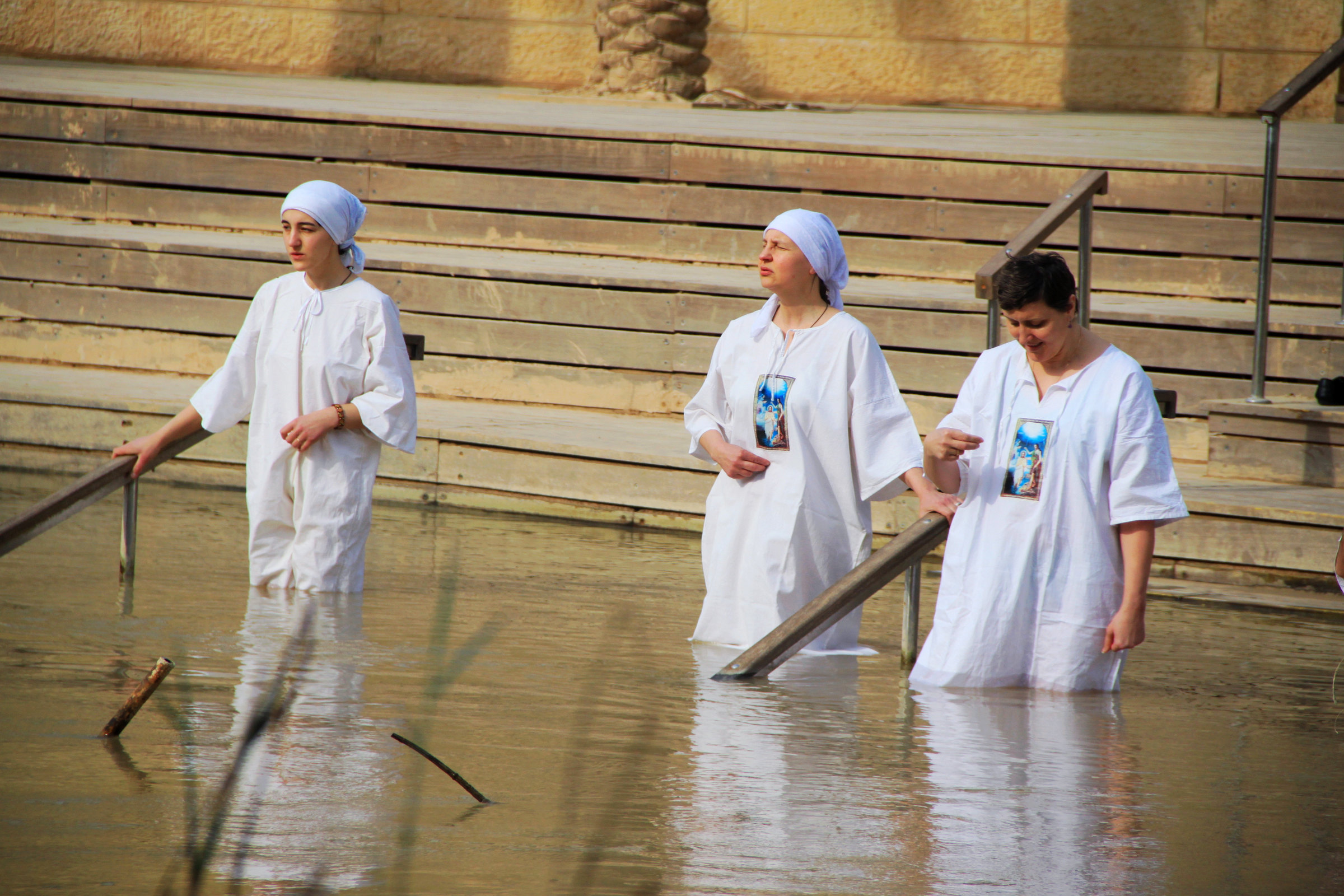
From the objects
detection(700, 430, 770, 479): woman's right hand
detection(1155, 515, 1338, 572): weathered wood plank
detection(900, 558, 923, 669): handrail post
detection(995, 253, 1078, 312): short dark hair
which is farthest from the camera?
detection(1155, 515, 1338, 572): weathered wood plank

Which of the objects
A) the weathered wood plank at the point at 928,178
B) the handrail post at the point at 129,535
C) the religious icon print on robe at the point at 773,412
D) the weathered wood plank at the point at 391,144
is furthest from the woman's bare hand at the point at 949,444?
the weathered wood plank at the point at 391,144

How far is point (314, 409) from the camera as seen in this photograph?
5340mm

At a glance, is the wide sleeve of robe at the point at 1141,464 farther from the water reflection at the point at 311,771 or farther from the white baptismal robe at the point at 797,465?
the water reflection at the point at 311,771

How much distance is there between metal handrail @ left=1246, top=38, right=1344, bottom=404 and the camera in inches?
247

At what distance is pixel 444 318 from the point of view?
8.24m

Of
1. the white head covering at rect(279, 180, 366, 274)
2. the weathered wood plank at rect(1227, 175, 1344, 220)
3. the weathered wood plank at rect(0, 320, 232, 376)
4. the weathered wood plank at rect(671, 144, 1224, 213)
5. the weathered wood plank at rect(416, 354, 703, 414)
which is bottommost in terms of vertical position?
the weathered wood plank at rect(416, 354, 703, 414)

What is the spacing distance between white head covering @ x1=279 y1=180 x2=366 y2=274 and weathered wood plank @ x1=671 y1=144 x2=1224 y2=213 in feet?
11.7

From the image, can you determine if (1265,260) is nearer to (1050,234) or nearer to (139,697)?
(1050,234)

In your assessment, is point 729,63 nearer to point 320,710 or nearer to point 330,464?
point 330,464

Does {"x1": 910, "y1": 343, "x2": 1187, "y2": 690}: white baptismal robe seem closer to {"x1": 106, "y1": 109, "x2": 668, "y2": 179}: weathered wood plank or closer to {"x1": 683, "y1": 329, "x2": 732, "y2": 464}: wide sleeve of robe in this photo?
{"x1": 683, "y1": 329, "x2": 732, "y2": 464}: wide sleeve of robe

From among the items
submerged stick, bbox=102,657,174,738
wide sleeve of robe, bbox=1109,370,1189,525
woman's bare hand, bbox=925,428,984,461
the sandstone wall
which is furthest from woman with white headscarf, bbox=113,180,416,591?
the sandstone wall

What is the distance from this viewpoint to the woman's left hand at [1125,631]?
13.7 ft

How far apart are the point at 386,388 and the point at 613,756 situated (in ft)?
6.14

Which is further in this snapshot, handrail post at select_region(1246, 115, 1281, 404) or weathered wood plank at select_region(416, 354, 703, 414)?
weathered wood plank at select_region(416, 354, 703, 414)
